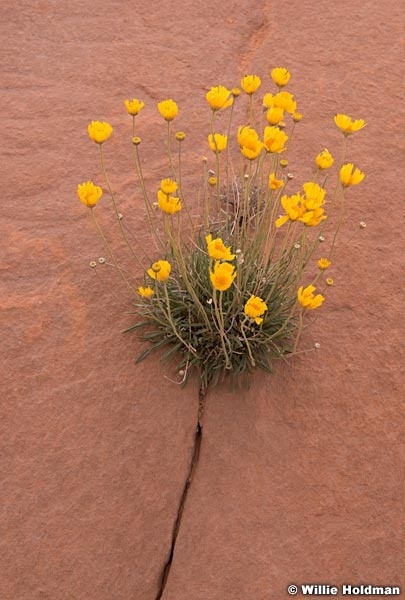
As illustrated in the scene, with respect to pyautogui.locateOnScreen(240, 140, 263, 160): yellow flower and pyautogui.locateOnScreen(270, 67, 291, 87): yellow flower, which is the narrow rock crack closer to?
pyautogui.locateOnScreen(240, 140, 263, 160): yellow flower

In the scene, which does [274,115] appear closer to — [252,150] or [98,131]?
[252,150]

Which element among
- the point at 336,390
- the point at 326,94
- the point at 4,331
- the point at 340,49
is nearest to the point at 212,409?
the point at 336,390

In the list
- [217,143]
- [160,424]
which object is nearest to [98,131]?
[217,143]

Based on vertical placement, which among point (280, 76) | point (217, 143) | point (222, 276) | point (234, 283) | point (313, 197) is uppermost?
point (280, 76)

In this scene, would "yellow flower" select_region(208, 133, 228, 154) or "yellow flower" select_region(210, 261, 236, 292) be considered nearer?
"yellow flower" select_region(210, 261, 236, 292)

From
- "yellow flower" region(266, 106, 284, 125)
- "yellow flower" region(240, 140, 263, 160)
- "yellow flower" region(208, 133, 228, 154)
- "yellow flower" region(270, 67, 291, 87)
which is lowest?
"yellow flower" region(208, 133, 228, 154)

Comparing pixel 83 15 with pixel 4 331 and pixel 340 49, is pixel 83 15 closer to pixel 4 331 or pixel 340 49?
pixel 340 49

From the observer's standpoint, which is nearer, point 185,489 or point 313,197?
point 313,197

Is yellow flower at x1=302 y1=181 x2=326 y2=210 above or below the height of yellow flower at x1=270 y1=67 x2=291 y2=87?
below

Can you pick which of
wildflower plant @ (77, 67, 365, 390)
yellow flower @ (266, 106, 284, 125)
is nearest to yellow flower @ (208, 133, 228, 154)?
wildflower plant @ (77, 67, 365, 390)
